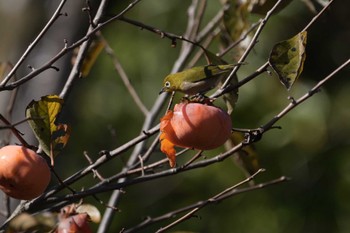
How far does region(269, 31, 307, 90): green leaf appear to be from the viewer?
1237 mm

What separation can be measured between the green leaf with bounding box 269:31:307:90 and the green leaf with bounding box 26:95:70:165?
34 centimetres

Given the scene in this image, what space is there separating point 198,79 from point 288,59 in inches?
5.6

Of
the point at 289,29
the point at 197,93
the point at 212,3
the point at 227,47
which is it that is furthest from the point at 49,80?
the point at 289,29

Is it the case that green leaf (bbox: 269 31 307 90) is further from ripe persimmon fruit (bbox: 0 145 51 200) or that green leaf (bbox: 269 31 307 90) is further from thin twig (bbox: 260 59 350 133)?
ripe persimmon fruit (bbox: 0 145 51 200)

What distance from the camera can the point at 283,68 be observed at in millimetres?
1250

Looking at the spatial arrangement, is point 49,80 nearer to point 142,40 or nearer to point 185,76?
point 185,76

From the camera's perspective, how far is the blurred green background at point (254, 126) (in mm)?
4039

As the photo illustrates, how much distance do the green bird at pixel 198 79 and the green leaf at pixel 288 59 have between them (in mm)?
70

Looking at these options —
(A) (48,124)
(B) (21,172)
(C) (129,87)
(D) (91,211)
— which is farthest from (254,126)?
(B) (21,172)

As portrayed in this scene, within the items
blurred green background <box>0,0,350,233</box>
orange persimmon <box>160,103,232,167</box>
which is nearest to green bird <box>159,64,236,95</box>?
orange persimmon <box>160,103,232,167</box>

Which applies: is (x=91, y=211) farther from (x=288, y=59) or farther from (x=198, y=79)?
(x=288, y=59)

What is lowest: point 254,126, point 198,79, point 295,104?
point 254,126

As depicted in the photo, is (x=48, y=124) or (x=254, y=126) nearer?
(x=48, y=124)

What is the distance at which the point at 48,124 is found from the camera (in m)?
1.25
